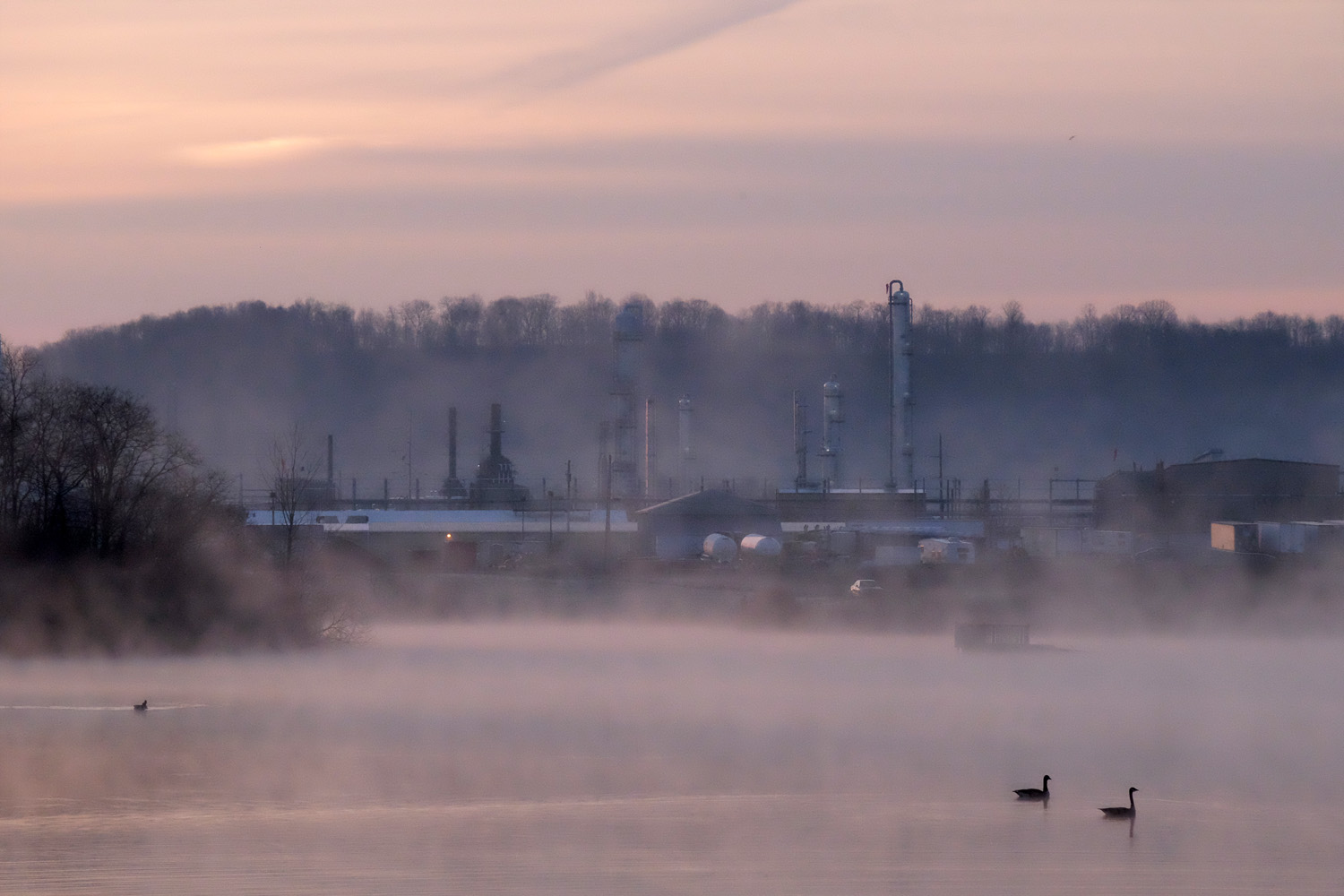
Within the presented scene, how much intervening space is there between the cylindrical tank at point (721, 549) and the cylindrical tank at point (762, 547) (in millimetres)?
395

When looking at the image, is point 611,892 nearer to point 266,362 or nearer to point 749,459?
point 749,459

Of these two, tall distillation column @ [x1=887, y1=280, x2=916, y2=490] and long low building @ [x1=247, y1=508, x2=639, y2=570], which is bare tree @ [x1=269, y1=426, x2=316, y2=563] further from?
tall distillation column @ [x1=887, y1=280, x2=916, y2=490]

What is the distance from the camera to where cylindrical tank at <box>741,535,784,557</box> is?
5353 cm

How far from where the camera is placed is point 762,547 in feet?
176

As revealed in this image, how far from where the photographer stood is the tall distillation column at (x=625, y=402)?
6869 centimetres

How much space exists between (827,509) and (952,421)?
48254mm

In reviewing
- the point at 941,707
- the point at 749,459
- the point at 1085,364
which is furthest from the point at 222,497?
the point at 1085,364

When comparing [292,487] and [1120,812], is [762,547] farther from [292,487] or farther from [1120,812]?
[1120,812]

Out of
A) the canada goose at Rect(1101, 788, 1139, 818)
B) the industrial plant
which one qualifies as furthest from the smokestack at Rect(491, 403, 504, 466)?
the canada goose at Rect(1101, 788, 1139, 818)

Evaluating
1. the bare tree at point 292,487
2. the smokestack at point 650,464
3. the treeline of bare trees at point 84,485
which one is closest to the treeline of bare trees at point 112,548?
the treeline of bare trees at point 84,485

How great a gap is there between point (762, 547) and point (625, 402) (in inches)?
698

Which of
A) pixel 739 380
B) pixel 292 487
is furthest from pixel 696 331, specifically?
pixel 292 487

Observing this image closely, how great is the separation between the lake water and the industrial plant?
16163mm

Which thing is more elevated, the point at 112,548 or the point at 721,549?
the point at 112,548
